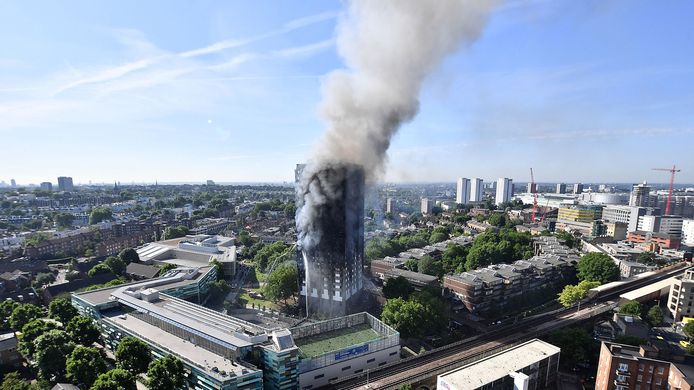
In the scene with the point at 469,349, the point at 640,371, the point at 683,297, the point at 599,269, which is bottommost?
the point at 469,349

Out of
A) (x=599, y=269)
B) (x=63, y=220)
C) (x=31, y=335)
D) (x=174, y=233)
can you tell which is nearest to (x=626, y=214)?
(x=599, y=269)

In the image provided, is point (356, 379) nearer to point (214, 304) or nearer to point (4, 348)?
point (214, 304)

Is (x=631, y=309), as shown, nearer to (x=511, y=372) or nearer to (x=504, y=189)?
(x=511, y=372)

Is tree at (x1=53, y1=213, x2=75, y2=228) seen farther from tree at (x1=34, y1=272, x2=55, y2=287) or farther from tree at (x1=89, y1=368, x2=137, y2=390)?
tree at (x1=89, y1=368, x2=137, y2=390)

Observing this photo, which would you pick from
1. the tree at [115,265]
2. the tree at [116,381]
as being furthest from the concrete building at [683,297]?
the tree at [115,265]

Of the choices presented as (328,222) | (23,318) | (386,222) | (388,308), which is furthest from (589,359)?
(386,222)

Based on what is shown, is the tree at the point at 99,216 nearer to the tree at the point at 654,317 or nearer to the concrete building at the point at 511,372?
the concrete building at the point at 511,372

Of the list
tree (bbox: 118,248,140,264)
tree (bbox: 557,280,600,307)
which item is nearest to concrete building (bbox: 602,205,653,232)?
tree (bbox: 557,280,600,307)
